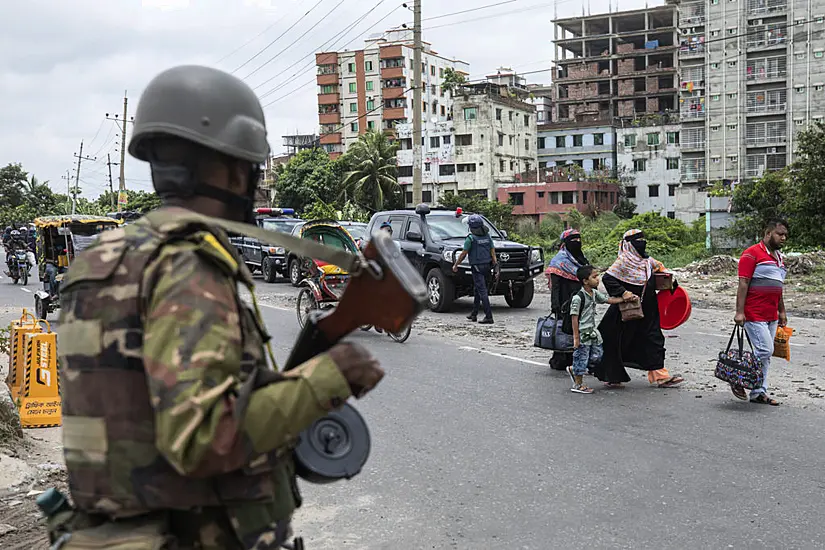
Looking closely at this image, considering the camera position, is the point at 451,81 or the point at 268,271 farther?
the point at 451,81

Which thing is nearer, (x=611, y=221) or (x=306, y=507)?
→ (x=306, y=507)

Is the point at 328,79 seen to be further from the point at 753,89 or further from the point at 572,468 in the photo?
the point at 572,468

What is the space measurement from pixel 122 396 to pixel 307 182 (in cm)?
6821

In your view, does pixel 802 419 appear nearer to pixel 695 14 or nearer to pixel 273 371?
pixel 273 371

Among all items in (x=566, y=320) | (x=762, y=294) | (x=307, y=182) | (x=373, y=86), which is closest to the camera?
(x=762, y=294)

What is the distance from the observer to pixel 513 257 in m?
16.2

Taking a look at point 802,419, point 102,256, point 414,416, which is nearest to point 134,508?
point 102,256

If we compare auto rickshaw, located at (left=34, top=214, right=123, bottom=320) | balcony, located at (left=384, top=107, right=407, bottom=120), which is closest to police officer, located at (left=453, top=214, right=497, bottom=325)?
auto rickshaw, located at (left=34, top=214, right=123, bottom=320)

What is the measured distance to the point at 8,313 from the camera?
56.8 feet

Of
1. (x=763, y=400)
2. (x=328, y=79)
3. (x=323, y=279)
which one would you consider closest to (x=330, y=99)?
(x=328, y=79)

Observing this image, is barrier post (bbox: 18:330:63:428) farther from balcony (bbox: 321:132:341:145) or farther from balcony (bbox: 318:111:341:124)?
balcony (bbox: 318:111:341:124)

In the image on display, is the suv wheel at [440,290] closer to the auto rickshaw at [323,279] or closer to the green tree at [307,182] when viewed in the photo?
the auto rickshaw at [323,279]

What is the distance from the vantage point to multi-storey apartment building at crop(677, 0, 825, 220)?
67500 mm

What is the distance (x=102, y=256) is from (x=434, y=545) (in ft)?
11.0
